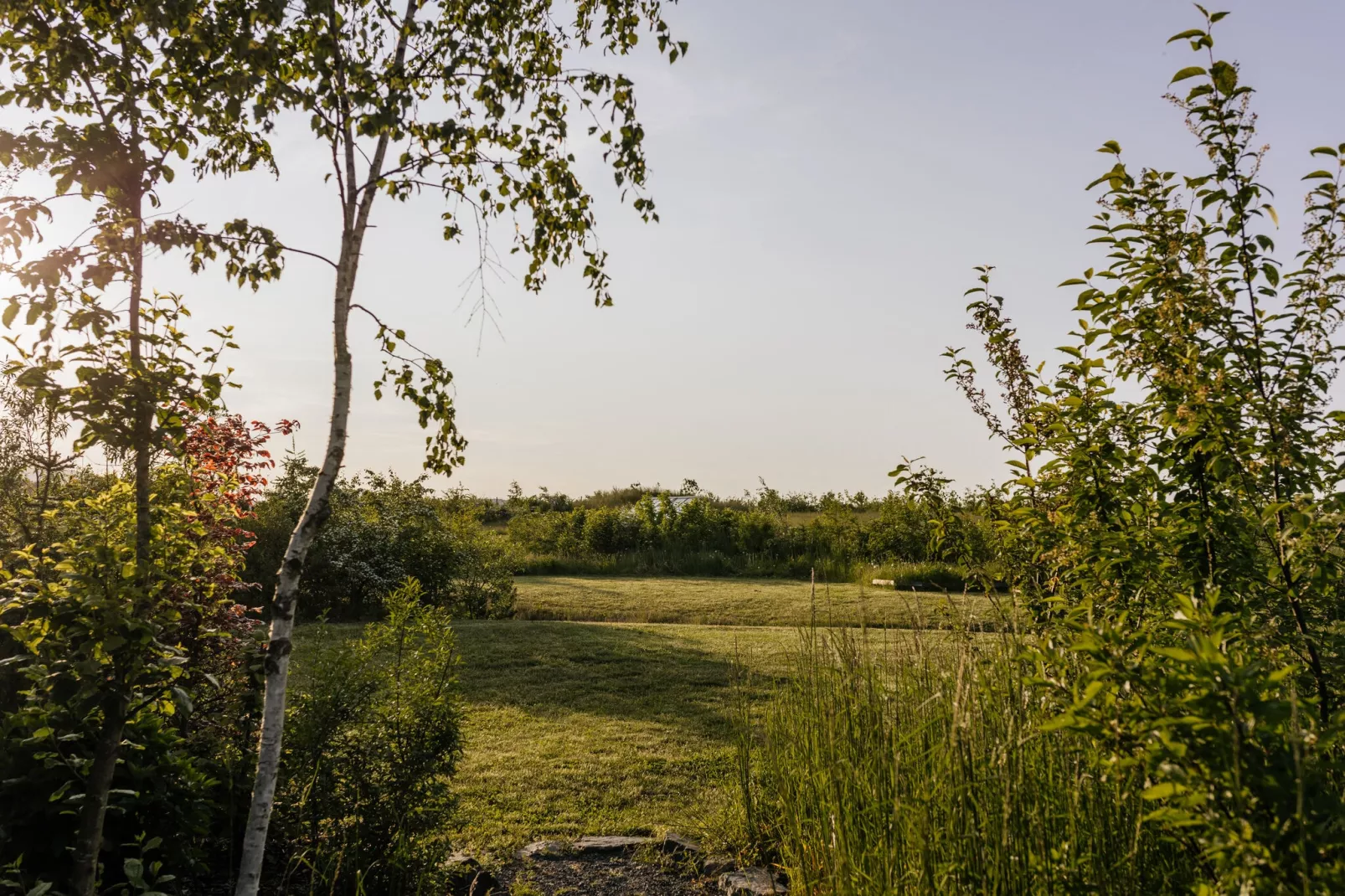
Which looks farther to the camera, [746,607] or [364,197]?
[746,607]

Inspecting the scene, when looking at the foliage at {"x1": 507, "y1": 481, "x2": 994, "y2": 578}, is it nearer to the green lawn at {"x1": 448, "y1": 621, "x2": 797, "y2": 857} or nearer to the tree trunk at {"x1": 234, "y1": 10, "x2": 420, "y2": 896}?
the green lawn at {"x1": 448, "y1": 621, "x2": 797, "y2": 857}

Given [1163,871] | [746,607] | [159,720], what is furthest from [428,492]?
[1163,871]

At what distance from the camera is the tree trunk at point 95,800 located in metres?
2.54

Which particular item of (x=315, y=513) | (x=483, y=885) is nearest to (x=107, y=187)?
(x=315, y=513)

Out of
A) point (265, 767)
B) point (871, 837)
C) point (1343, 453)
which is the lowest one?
point (871, 837)

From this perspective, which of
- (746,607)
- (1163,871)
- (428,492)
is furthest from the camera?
(428,492)

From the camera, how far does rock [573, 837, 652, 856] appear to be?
13.4ft

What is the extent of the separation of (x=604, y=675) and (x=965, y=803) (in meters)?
5.55

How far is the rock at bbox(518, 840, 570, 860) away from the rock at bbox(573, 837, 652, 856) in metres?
0.06

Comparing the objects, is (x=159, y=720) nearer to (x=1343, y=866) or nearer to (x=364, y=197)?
(x=364, y=197)

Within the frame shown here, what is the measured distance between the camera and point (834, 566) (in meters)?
14.3

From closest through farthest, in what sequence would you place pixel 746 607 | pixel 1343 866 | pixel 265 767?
pixel 1343 866 < pixel 265 767 < pixel 746 607

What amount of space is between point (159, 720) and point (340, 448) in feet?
4.11

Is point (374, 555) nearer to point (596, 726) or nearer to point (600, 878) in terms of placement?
point (596, 726)
